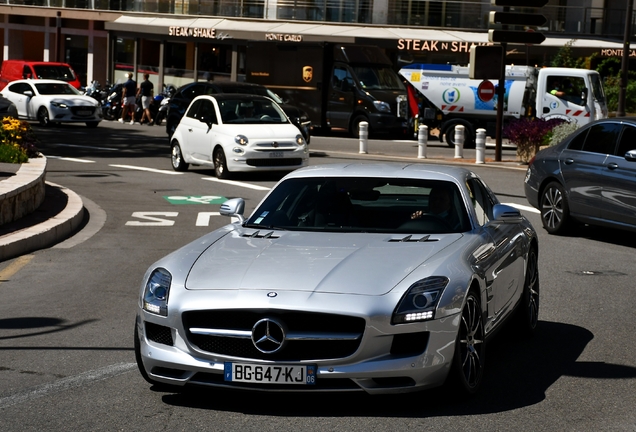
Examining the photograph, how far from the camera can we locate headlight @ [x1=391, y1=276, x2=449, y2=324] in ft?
19.8

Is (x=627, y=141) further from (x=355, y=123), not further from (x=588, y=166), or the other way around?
(x=355, y=123)

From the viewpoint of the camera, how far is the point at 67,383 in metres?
6.85

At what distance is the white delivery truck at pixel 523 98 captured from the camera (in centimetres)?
3225

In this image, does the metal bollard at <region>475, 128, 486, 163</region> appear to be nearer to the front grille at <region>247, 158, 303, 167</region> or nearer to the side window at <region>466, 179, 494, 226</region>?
the front grille at <region>247, 158, 303, 167</region>

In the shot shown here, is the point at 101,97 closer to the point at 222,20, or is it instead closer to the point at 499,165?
the point at 222,20

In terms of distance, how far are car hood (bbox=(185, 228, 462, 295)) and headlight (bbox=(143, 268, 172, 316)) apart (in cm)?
14

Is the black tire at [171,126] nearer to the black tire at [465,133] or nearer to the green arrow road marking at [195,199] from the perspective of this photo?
the black tire at [465,133]

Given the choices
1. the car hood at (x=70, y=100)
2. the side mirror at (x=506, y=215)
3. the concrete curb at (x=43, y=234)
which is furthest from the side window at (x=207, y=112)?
the side mirror at (x=506, y=215)

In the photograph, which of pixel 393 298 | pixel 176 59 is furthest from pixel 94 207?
pixel 176 59

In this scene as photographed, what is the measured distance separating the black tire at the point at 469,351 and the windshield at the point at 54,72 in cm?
3981

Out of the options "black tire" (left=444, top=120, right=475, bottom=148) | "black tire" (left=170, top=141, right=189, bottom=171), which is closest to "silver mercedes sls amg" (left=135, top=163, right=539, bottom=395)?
"black tire" (left=170, top=141, right=189, bottom=171)

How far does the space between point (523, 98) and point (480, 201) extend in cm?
2498

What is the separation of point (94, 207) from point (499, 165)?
1190 cm

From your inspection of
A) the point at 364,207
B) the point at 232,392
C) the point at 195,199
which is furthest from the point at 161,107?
the point at 232,392
